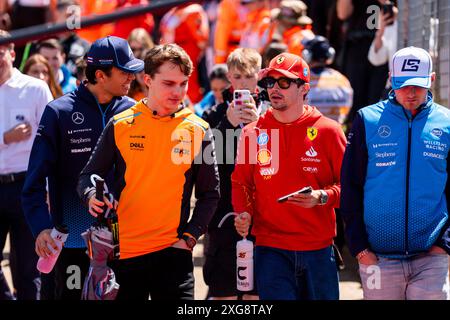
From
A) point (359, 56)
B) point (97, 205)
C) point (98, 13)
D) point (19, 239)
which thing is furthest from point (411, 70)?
point (98, 13)

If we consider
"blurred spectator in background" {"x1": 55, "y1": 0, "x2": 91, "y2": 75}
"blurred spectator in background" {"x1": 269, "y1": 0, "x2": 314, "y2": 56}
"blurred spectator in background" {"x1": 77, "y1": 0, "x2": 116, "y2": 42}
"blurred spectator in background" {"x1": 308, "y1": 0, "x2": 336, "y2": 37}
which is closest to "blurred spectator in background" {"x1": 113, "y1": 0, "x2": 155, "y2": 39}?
"blurred spectator in background" {"x1": 77, "y1": 0, "x2": 116, "y2": 42}

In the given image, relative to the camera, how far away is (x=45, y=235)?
6.29 metres

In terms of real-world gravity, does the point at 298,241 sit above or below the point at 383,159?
below

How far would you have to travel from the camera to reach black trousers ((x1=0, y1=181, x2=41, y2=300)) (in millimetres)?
7734

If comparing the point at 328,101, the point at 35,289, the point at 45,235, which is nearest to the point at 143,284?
the point at 45,235

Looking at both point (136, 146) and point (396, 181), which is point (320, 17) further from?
point (136, 146)

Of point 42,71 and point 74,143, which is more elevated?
point 42,71

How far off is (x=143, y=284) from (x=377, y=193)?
1.48 meters

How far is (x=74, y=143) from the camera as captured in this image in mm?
6562

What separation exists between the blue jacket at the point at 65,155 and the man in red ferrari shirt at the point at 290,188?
98 cm

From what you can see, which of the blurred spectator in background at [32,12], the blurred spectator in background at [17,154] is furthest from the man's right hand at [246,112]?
the blurred spectator in background at [32,12]

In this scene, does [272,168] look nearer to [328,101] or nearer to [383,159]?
[383,159]

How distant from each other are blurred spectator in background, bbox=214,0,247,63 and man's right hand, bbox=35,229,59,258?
24.0 feet

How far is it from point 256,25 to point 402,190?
675 centimetres
